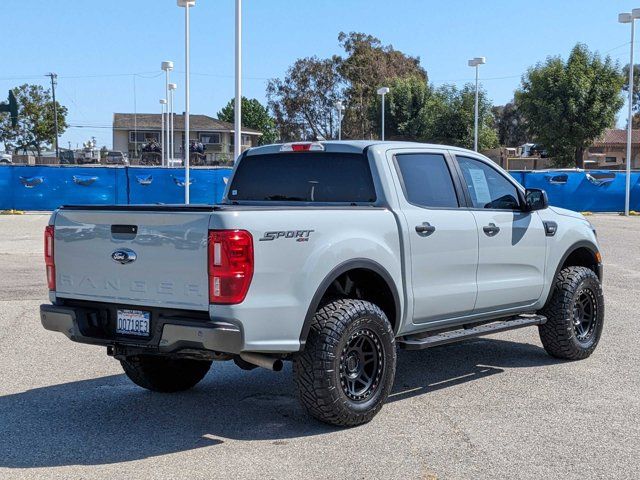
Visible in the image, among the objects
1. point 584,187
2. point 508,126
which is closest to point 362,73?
point 508,126

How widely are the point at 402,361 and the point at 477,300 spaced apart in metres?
1.39

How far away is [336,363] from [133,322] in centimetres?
136

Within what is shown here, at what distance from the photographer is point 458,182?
702 centimetres

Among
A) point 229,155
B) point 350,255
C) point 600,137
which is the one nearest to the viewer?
point 350,255

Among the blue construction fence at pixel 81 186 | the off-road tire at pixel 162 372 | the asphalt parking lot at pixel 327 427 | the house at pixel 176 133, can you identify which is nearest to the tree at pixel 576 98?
the blue construction fence at pixel 81 186

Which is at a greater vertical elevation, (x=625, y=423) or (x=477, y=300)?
(x=477, y=300)

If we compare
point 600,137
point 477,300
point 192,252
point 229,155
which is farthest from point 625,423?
point 229,155

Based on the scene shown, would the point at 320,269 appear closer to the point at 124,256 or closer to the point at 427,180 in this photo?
the point at 124,256

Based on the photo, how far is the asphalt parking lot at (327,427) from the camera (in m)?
5.05

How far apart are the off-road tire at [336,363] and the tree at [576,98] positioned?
148 feet

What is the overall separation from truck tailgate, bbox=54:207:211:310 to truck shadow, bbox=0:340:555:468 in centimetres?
92

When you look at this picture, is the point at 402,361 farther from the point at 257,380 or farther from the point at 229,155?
the point at 229,155

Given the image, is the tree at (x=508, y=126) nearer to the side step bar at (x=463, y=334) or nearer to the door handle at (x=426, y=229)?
the side step bar at (x=463, y=334)

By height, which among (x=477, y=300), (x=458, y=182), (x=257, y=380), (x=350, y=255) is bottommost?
(x=257, y=380)
